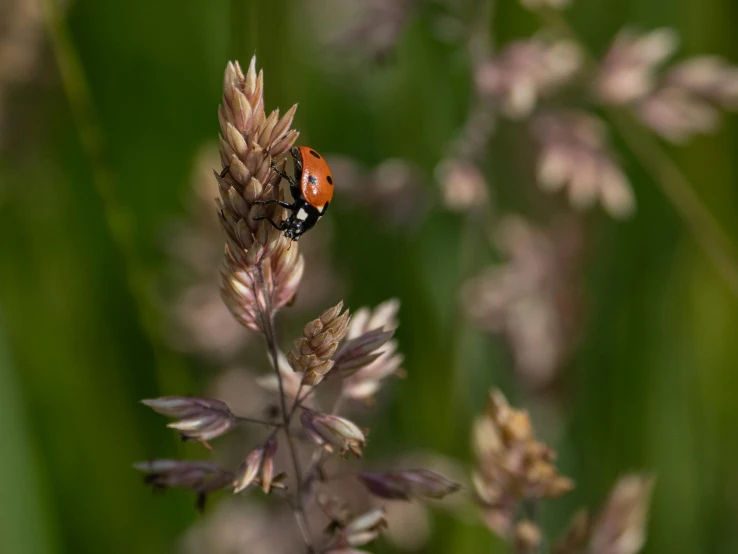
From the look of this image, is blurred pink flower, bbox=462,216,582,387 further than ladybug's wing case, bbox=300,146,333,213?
Yes

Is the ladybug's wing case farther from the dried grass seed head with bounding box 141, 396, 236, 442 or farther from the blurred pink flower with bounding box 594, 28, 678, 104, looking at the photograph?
the blurred pink flower with bounding box 594, 28, 678, 104

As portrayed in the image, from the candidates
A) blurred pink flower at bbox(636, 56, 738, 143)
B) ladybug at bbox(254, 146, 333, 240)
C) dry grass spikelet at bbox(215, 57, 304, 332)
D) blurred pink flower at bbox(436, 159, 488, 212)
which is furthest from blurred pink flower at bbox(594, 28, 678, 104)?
dry grass spikelet at bbox(215, 57, 304, 332)

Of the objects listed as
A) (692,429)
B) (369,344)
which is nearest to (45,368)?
(369,344)

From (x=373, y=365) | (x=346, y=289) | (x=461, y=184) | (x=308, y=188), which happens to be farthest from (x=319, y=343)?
(x=346, y=289)

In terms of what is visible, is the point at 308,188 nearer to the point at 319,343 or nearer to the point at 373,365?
the point at 373,365

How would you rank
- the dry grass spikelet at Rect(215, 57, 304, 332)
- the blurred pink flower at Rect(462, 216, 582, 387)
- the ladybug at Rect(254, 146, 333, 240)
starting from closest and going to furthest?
1. the dry grass spikelet at Rect(215, 57, 304, 332)
2. the ladybug at Rect(254, 146, 333, 240)
3. the blurred pink flower at Rect(462, 216, 582, 387)

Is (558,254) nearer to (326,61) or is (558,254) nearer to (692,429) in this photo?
(692,429)

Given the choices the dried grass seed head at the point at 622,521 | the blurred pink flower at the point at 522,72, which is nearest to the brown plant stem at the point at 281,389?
the dried grass seed head at the point at 622,521

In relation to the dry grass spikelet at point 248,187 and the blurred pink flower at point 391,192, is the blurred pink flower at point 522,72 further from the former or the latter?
the dry grass spikelet at point 248,187
